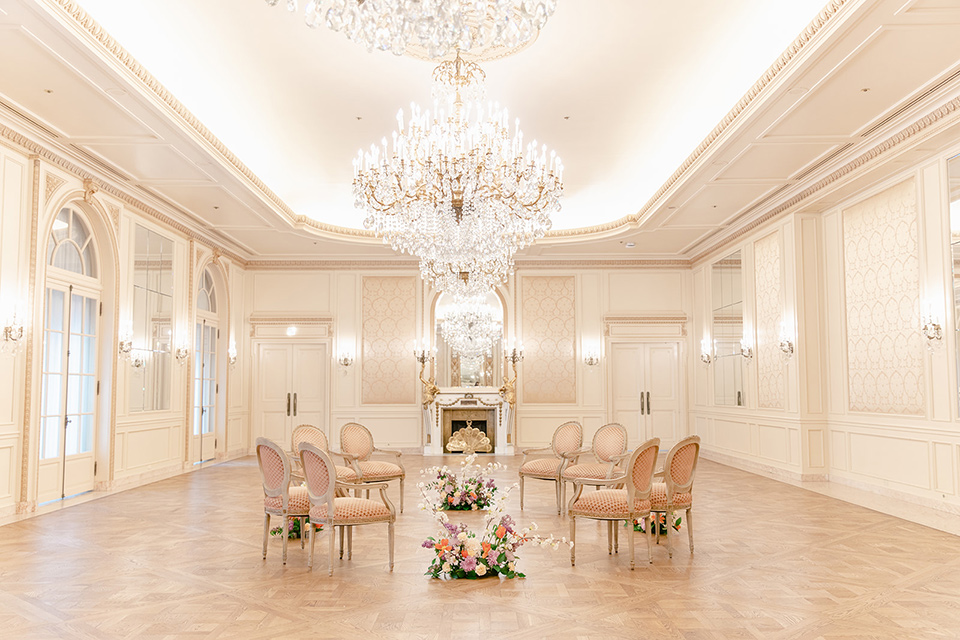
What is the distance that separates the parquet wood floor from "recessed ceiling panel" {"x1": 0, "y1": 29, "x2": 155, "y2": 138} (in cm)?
357

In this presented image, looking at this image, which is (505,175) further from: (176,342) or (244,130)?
(176,342)

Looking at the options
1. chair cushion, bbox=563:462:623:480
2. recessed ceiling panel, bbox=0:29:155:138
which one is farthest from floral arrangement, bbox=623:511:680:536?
recessed ceiling panel, bbox=0:29:155:138

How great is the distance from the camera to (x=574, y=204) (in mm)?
11734

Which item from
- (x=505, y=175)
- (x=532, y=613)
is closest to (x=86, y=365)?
(x=505, y=175)

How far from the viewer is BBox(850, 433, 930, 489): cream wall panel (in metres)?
7.33

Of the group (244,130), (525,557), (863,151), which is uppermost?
(244,130)

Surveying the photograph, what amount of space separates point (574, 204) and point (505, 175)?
5.45 metres

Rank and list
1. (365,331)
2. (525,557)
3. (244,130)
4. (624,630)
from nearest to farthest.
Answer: (624,630) → (525,557) → (244,130) → (365,331)

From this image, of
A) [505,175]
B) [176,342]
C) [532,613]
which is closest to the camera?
[532,613]

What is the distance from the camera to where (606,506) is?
5.13 meters

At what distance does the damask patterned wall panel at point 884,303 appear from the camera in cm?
748

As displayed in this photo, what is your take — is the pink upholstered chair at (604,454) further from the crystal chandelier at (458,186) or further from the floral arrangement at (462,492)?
the crystal chandelier at (458,186)

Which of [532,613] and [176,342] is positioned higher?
[176,342]

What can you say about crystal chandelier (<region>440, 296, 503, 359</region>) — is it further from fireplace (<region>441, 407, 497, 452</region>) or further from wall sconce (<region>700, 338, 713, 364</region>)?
wall sconce (<region>700, 338, 713, 364</region>)
